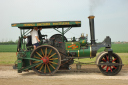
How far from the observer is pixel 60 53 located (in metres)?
6.94

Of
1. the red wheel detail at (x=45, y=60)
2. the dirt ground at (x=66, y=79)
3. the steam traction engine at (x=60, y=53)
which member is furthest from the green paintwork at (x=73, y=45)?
the dirt ground at (x=66, y=79)

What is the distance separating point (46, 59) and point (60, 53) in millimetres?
776

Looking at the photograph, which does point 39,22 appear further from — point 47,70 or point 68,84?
point 68,84

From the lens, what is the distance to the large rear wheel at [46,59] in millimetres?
6584

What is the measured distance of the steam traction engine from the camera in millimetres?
6500

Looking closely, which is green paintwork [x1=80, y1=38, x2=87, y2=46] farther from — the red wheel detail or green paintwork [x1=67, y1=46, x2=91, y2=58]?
the red wheel detail

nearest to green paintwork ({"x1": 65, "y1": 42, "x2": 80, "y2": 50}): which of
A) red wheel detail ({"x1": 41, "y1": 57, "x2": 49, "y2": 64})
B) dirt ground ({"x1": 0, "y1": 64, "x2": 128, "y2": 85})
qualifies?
red wheel detail ({"x1": 41, "y1": 57, "x2": 49, "y2": 64})

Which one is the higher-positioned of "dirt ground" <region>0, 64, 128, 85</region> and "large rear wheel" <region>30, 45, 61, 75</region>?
"large rear wheel" <region>30, 45, 61, 75</region>

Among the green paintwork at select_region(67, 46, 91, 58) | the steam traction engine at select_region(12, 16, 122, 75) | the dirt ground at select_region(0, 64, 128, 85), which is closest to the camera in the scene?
the dirt ground at select_region(0, 64, 128, 85)

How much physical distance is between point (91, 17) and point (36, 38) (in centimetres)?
292

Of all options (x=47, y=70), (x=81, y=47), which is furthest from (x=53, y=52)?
(x=81, y=47)

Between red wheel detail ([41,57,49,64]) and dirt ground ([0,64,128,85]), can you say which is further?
red wheel detail ([41,57,49,64])

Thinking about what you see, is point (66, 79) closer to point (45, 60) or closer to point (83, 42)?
point (45, 60)

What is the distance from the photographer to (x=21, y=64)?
264 inches
